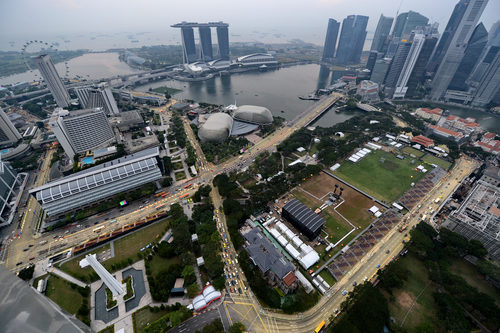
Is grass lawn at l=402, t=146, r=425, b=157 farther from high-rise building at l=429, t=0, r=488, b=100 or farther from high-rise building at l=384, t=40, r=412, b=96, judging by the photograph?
high-rise building at l=429, t=0, r=488, b=100

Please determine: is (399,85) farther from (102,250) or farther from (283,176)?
(102,250)

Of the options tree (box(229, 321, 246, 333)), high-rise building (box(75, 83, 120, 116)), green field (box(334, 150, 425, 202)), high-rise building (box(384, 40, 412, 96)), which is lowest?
tree (box(229, 321, 246, 333))

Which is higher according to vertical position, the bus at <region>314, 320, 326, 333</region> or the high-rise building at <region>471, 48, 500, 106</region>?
the high-rise building at <region>471, 48, 500, 106</region>

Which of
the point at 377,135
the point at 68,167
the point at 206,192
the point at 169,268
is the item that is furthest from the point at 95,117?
the point at 377,135

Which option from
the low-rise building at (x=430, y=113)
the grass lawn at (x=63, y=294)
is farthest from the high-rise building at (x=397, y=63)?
the grass lawn at (x=63, y=294)

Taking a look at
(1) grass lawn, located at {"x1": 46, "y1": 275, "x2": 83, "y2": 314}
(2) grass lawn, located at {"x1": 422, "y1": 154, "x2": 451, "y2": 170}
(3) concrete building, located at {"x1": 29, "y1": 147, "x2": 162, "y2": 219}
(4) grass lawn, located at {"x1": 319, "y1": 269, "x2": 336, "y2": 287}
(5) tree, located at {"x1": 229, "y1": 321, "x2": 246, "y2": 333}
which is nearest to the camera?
(5) tree, located at {"x1": 229, "y1": 321, "x2": 246, "y2": 333}

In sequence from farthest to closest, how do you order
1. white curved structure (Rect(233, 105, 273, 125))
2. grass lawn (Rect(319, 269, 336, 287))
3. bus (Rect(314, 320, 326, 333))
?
white curved structure (Rect(233, 105, 273, 125)) < grass lawn (Rect(319, 269, 336, 287)) < bus (Rect(314, 320, 326, 333))

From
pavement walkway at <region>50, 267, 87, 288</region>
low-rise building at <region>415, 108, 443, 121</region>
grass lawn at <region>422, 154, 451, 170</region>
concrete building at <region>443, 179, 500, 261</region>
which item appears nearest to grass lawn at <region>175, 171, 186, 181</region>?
pavement walkway at <region>50, 267, 87, 288</region>
